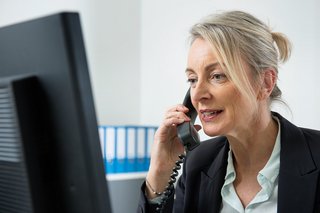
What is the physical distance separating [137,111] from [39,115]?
6.49 feet

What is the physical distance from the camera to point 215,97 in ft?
3.44

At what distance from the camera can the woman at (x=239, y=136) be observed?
3.37 ft

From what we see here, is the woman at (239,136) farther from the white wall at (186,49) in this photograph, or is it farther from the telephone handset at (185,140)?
the white wall at (186,49)

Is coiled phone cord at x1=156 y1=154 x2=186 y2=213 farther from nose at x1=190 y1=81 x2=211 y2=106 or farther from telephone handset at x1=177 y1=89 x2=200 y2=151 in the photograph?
nose at x1=190 y1=81 x2=211 y2=106

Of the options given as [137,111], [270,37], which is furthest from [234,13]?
[137,111]

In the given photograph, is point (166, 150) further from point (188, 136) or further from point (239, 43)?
point (239, 43)

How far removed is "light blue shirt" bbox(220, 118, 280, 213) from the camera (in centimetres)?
105

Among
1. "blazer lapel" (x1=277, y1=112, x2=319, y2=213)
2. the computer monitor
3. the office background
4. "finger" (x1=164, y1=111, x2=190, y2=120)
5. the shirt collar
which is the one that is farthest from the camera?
the office background

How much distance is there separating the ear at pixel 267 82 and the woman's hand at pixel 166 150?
0.24m

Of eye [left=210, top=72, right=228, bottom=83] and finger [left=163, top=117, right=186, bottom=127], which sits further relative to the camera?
finger [left=163, top=117, right=186, bottom=127]

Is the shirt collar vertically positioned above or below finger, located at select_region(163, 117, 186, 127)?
below

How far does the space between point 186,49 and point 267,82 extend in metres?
0.95

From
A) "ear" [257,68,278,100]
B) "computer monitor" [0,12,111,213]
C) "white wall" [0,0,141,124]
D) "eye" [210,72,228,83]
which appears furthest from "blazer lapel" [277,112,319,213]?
"white wall" [0,0,141,124]

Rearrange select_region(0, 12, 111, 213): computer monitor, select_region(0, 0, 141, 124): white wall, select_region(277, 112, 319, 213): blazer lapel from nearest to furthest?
select_region(0, 12, 111, 213): computer monitor, select_region(277, 112, 319, 213): blazer lapel, select_region(0, 0, 141, 124): white wall
